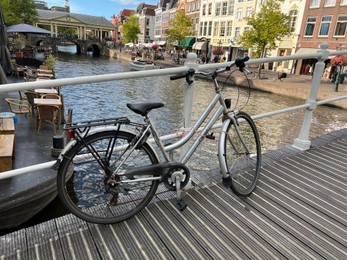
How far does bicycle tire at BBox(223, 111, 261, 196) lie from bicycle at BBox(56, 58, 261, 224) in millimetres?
13

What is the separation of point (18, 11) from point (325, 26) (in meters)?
34.6

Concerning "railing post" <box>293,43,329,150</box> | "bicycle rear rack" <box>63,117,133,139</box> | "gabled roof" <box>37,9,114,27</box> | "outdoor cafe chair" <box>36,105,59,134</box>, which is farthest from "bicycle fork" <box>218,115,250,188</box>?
"gabled roof" <box>37,9,114,27</box>

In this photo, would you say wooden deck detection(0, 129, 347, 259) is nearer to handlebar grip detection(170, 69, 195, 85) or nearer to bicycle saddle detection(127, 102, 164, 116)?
bicycle saddle detection(127, 102, 164, 116)

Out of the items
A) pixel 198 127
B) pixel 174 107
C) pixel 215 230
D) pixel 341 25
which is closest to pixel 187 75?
pixel 198 127

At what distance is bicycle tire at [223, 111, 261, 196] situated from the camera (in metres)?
2.44

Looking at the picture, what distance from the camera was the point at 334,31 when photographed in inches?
940

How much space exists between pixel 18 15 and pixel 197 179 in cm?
4064

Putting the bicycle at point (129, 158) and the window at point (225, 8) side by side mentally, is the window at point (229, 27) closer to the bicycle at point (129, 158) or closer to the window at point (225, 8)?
the window at point (225, 8)

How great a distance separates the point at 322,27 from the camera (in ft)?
81.7

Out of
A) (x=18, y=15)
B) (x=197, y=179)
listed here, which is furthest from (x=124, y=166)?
(x=18, y=15)

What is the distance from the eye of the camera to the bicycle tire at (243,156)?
8.00 feet

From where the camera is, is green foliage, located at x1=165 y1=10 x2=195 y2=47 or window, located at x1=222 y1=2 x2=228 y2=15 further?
green foliage, located at x1=165 y1=10 x2=195 y2=47

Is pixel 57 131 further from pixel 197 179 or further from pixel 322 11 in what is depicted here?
pixel 322 11

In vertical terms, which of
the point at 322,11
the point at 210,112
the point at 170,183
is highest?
the point at 322,11
